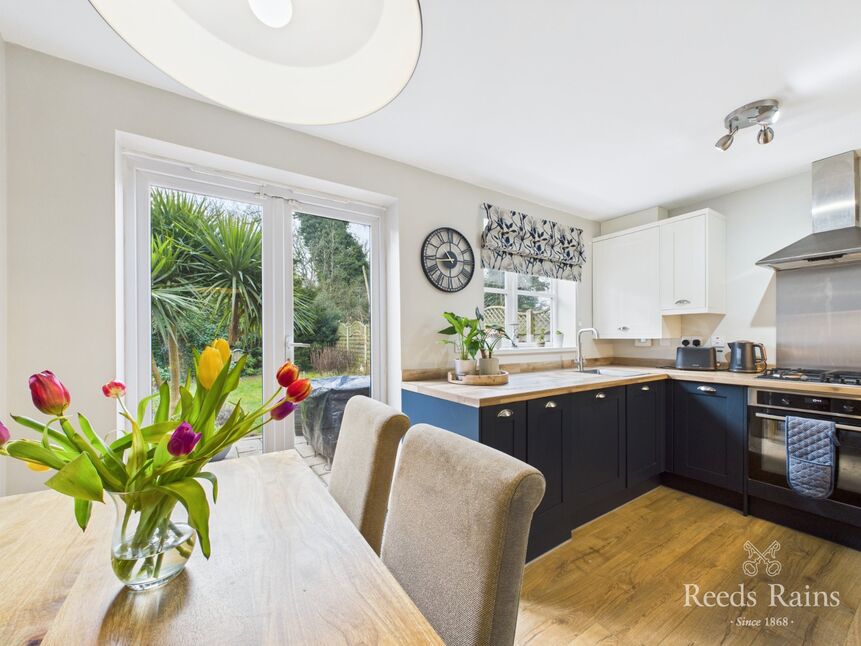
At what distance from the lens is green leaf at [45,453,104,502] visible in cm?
51

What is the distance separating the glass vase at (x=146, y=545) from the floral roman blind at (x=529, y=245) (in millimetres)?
2420

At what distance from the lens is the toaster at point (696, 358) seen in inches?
106

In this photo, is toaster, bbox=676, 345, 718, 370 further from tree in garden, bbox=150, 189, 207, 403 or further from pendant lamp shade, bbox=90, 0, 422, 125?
tree in garden, bbox=150, 189, 207, 403

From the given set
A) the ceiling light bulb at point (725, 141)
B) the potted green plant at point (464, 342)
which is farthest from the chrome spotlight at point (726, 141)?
the potted green plant at point (464, 342)

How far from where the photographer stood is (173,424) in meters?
0.63

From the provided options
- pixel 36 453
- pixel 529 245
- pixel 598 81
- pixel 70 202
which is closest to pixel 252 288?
pixel 70 202

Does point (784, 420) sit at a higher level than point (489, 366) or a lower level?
lower

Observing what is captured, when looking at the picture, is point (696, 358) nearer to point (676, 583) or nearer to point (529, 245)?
point (529, 245)

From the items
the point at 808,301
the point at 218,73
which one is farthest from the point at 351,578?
the point at 808,301

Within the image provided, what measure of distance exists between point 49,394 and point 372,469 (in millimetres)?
699

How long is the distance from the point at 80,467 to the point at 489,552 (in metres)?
0.67


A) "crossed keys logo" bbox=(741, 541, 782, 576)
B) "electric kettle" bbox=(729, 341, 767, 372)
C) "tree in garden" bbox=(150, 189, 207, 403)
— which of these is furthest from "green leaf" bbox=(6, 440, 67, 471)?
"electric kettle" bbox=(729, 341, 767, 372)

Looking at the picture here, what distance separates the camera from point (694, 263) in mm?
2773

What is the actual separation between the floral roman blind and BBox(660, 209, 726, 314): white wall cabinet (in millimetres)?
709
